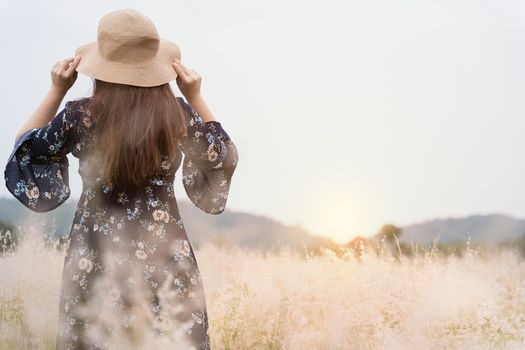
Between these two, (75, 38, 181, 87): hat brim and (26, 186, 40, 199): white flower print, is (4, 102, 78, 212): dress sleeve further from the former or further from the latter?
(75, 38, 181, 87): hat brim

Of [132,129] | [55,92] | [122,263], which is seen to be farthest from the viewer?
[55,92]

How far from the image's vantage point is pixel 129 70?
3.01m

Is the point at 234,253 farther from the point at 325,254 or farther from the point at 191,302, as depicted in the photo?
the point at 191,302

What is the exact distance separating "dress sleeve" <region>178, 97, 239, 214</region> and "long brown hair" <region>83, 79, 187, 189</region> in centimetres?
14

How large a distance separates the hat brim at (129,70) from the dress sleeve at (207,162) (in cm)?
16

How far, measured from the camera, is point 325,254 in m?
4.89

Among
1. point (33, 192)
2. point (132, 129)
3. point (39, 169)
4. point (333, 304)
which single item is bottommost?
point (333, 304)

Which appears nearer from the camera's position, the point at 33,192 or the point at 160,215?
the point at 160,215

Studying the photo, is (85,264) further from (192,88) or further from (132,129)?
(192,88)

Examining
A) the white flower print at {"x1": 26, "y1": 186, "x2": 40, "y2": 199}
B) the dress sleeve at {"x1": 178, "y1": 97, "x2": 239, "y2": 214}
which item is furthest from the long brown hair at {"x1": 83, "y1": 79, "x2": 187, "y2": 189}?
the white flower print at {"x1": 26, "y1": 186, "x2": 40, "y2": 199}

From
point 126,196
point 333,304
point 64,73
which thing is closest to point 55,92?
point 64,73

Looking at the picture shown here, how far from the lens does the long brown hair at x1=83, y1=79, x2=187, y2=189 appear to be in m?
2.95

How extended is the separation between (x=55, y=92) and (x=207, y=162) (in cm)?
73

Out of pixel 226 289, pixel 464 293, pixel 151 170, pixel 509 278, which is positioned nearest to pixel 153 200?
pixel 151 170
